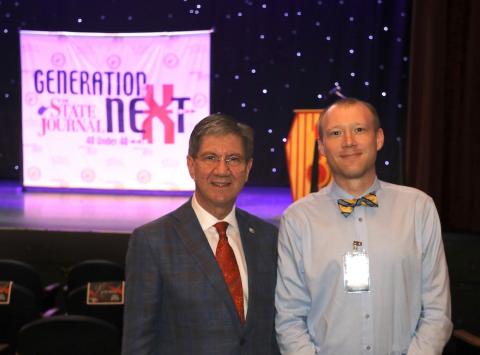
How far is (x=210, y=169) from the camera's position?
166 cm

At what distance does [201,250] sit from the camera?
1.62 metres

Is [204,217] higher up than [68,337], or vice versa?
[204,217]

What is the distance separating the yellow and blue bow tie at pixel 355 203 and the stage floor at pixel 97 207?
9.44 ft

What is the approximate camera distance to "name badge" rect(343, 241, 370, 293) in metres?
1.64

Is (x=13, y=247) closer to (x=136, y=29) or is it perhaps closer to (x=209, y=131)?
(x=209, y=131)

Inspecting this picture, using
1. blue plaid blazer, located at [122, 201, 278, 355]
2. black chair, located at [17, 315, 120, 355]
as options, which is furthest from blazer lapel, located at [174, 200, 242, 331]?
black chair, located at [17, 315, 120, 355]

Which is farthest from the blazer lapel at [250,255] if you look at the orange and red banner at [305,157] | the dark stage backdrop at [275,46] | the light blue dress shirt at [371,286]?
the dark stage backdrop at [275,46]

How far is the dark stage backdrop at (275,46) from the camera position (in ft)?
21.4

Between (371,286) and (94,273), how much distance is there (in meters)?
1.98

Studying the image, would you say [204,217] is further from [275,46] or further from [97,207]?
[275,46]

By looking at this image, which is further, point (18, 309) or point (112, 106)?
point (112, 106)

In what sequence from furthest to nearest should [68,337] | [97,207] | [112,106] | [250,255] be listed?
1. [112,106]
2. [97,207]
3. [68,337]
4. [250,255]

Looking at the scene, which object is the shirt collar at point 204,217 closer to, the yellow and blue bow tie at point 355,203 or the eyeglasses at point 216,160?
the eyeglasses at point 216,160

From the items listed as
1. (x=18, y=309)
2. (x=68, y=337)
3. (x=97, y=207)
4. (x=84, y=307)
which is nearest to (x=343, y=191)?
(x=68, y=337)
